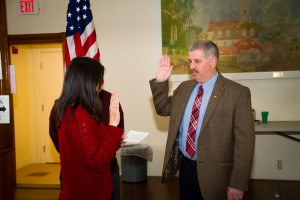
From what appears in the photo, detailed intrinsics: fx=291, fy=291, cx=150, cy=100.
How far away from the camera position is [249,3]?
3.84m

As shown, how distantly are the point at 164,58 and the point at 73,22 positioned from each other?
1.69m

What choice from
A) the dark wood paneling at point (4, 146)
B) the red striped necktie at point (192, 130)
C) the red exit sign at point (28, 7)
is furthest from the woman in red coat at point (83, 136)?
the red exit sign at point (28, 7)

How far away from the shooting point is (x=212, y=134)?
1.84 meters

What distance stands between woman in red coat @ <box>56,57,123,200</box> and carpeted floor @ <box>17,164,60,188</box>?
9.48 ft

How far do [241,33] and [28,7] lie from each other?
3.12 metres

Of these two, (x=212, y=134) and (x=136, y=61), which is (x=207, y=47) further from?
(x=136, y=61)

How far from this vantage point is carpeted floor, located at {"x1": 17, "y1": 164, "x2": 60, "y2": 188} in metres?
4.23

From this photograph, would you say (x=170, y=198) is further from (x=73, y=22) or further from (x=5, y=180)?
(x=73, y=22)

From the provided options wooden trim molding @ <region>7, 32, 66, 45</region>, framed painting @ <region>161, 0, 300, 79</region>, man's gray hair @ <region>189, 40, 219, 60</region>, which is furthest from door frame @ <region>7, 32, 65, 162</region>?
man's gray hair @ <region>189, 40, 219, 60</region>

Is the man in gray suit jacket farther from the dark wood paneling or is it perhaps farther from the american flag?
the dark wood paneling

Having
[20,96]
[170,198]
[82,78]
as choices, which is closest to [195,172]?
[82,78]

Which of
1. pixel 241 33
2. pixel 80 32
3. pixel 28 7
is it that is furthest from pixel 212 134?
pixel 28 7

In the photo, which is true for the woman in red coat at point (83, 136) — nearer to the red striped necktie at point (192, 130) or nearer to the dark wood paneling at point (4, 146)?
the red striped necktie at point (192, 130)

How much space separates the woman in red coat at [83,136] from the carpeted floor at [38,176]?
2.89 m
